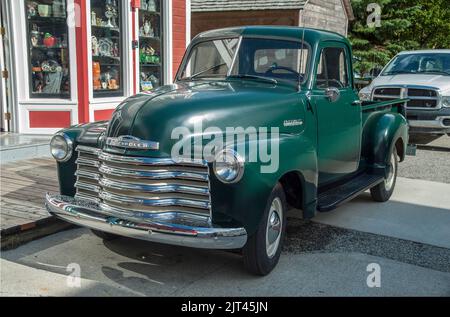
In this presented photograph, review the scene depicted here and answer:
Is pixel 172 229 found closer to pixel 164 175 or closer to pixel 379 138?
pixel 164 175

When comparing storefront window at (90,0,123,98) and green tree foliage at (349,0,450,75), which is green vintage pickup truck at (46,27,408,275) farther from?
green tree foliage at (349,0,450,75)

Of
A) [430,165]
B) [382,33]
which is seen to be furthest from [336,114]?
[382,33]

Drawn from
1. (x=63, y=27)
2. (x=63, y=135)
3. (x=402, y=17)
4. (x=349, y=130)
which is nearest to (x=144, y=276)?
(x=63, y=135)

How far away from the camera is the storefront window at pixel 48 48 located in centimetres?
795

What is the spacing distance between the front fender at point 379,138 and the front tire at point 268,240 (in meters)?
2.34

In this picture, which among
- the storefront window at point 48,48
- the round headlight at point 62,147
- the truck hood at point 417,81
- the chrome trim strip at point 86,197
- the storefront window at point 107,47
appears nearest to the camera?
the chrome trim strip at point 86,197

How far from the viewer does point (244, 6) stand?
1583cm

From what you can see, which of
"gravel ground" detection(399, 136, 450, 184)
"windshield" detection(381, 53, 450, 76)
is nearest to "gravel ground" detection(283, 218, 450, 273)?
"gravel ground" detection(399, 136, 450, 184)

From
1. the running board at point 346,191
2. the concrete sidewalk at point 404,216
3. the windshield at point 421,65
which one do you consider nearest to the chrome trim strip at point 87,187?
the running board at point 346,191

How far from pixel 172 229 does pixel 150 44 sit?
7.01 meters

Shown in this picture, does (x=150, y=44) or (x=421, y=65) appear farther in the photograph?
(x=421, y=65)

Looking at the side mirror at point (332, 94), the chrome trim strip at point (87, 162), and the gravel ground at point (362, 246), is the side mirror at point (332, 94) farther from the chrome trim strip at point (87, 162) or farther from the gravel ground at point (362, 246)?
the chrome trim strip at point (87, 162)

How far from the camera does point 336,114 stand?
16.4ft

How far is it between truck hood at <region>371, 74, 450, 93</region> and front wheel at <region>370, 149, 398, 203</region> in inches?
159
